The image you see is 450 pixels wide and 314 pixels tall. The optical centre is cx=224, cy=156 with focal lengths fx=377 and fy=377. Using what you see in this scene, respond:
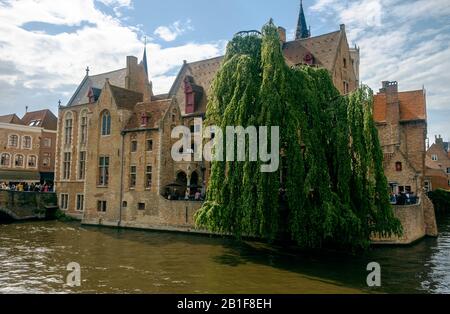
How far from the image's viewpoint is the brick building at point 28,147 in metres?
40.5

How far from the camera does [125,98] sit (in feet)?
98.6

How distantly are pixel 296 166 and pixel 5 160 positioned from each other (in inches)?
1447

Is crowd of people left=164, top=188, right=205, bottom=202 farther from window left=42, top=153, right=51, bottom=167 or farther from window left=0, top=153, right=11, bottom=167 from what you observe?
window left=42, top=153, right=51, bottom=167

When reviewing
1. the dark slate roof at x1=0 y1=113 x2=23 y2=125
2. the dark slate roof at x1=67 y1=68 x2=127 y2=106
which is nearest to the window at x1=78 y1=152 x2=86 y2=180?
the dark slate roof at x1=67 y1=68 x2=127 y2=106

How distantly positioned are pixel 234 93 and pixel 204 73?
16.8 metres

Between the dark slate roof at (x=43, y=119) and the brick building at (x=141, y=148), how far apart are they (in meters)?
13.4

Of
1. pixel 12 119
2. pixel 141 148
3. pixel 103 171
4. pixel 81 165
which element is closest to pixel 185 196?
pixel 141 148

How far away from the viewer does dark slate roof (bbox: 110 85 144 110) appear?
29.2 m

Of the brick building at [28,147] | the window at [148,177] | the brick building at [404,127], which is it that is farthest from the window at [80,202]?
the brick building at [404,127]

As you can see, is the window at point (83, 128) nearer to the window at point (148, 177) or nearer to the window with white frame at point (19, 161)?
the window at point (148, 177)

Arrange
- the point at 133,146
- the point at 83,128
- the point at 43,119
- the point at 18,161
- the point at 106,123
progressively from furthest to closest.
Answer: the point at 43,119 < the point at 18,161 < the point at 83,128 < the point at 106,123 < the point at 133,146

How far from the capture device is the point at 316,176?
48.9ft

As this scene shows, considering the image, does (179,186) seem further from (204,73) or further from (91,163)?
(204,73)

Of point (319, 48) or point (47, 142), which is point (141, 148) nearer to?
point (319, 48)
